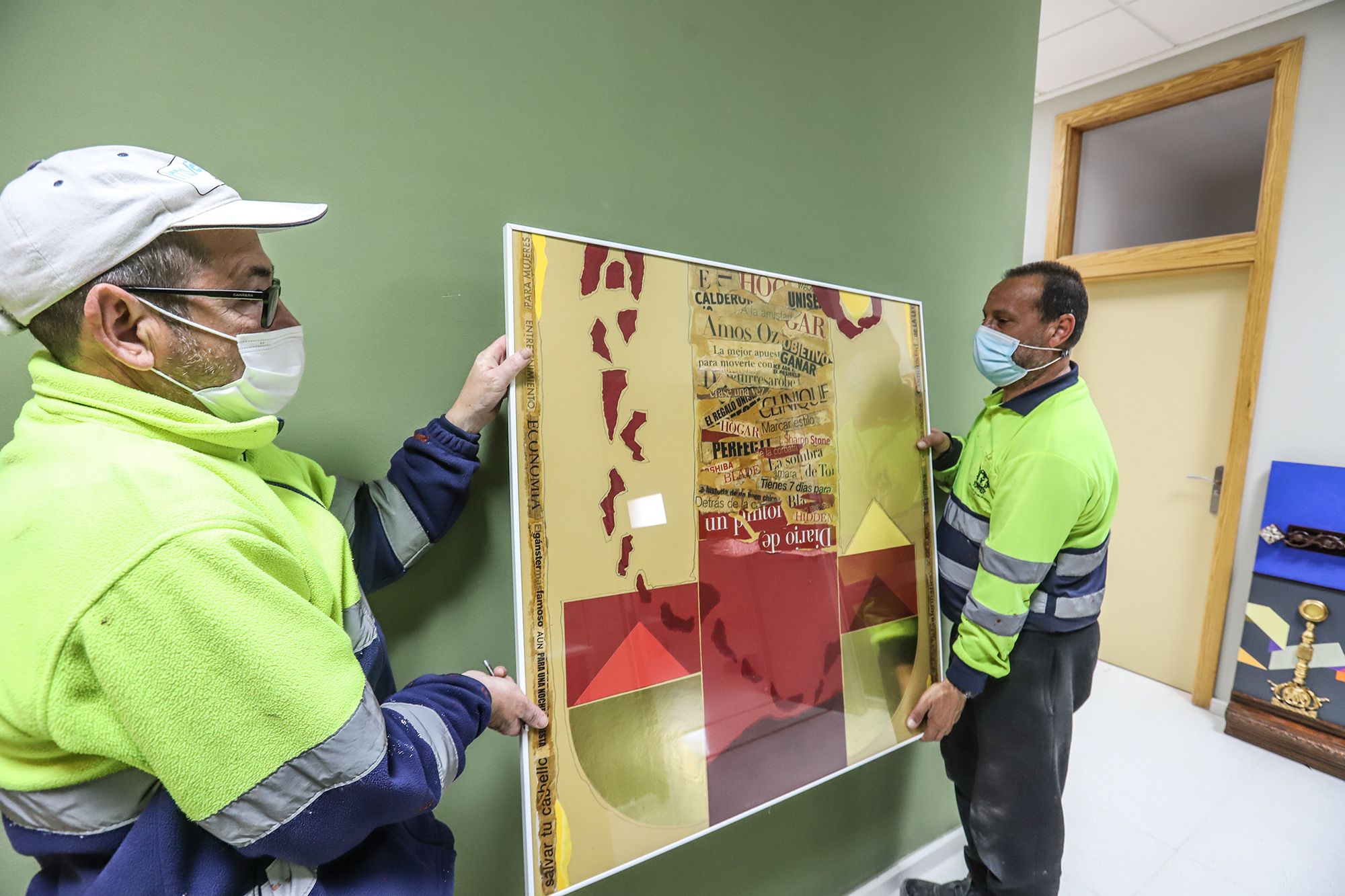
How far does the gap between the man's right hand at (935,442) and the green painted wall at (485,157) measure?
43cm

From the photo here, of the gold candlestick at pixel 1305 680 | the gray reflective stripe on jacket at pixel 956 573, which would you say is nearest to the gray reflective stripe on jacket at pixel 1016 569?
the gray reflective stripe on jacket at pixel 956 573

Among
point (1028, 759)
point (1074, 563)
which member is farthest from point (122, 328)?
point (1028, 759)

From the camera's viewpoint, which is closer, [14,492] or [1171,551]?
[14,492]

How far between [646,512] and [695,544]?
13 centimetres

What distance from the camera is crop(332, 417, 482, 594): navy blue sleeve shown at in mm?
938

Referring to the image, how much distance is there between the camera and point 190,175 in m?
0.63

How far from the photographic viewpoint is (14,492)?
525mm

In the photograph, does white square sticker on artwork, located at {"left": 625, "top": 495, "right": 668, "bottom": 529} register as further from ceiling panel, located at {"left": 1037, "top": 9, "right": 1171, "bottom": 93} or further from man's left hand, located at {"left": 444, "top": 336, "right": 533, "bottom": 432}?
ceiling panel, located at {"left": 1037, "top": 9, "right": 1171, "bottom": 93}

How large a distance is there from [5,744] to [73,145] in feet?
2.51

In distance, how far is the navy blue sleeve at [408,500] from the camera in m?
0.94

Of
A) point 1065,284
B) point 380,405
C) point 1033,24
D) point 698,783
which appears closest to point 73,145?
point 380,405

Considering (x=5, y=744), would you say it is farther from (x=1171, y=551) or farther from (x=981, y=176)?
(x=1171, y=551)

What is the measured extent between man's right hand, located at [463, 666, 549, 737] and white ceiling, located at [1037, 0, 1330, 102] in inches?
112

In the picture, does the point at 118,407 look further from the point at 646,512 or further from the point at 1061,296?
the point at 1061,296
